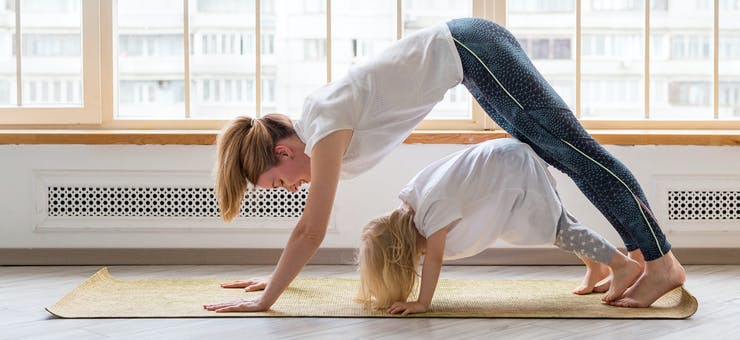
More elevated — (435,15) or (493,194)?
(435,15)

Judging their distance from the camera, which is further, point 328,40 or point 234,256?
point 328,40

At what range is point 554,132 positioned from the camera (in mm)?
2330

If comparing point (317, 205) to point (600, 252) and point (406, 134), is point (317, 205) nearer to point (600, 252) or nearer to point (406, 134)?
→ point (406, 134)

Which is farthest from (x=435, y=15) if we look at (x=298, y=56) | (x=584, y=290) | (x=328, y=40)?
(x=584, y=290)

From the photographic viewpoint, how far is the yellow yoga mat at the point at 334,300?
227 centimetres

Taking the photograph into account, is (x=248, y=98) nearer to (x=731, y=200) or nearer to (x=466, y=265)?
(x=466, y=265)

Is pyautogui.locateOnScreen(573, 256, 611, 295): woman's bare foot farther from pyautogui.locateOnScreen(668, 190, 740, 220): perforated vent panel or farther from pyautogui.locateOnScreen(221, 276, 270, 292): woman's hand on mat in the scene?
pyautogui.locateOnScreen(221, 276, 270, 292): woman's hand on mat

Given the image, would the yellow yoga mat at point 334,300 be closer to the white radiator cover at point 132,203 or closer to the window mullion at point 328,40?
the white radiator cover at point 132,203

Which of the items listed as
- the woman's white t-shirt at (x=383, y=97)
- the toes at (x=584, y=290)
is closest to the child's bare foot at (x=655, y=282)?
the toes at (x=584, y=290)

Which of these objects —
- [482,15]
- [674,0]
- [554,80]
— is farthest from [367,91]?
[674,0]

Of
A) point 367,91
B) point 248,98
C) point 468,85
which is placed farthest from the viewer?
point 248,98

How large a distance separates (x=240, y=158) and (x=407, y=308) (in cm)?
54

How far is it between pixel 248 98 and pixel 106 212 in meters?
0.67

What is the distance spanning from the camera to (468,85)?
2.46 meters
